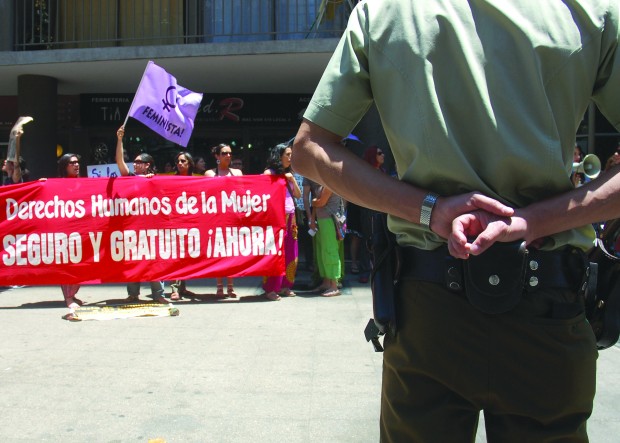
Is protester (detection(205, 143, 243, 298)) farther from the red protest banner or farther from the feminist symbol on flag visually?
the feminist symbol on flag

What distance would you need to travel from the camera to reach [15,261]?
757 centimetres

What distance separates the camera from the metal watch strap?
1560 mm

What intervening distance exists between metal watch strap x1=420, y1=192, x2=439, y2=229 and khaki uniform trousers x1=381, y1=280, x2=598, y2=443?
6.9 inches

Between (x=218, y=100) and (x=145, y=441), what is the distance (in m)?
10.1

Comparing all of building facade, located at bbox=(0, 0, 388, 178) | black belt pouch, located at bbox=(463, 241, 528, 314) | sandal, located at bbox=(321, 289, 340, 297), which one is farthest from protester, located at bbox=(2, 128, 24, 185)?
black belt pouch, located at bbox=(463, 241, 528, 314)

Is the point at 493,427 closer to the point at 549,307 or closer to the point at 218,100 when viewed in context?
the point at 549,307

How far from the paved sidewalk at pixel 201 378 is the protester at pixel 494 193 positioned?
87.9 inches

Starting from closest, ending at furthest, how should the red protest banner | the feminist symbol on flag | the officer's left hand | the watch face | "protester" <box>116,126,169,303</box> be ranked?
the officer's left hand, the watch face, the red protest banner, "protester" <box>116,126,169,303</box>, the feminist symbol on flag

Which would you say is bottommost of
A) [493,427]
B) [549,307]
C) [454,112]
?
[493,427]

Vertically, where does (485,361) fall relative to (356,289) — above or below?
above

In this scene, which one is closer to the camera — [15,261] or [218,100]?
[15,261]

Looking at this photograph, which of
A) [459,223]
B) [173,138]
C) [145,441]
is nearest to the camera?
[459,223]

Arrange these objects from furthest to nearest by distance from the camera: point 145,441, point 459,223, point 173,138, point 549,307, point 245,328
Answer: point 173,138
point 245,328
point 145,441
point 549,307
point 459,223

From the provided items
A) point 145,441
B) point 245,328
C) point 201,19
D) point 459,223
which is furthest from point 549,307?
point 201,19
